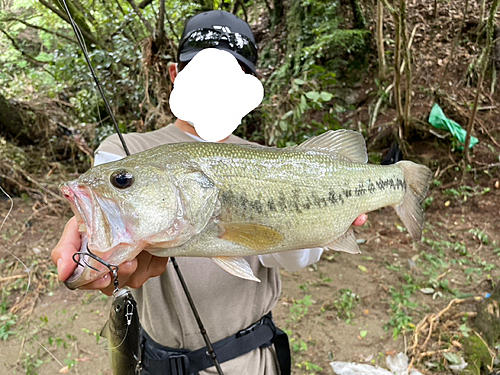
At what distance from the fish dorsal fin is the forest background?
68.0 inches

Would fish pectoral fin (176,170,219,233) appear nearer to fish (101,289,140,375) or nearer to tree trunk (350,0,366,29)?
fish (101,289,140,375)

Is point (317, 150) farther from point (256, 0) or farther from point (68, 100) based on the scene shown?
point (256, 0)

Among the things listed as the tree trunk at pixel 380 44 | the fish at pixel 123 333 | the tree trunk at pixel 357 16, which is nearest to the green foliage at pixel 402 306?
the fish at pixel 123 333

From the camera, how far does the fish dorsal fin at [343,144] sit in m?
1.51

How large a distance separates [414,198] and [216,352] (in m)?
1.20

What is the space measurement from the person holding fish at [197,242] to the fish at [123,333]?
6cm

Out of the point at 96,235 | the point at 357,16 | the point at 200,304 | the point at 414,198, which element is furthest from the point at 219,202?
the point at 357,16

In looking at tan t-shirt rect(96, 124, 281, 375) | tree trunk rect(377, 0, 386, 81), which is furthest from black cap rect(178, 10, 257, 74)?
tree trunk rect(377, 0, 386, 81)

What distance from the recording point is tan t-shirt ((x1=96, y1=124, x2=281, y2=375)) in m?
1.81

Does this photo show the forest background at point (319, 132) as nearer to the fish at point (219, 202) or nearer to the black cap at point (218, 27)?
the black cap at point (218, 27)

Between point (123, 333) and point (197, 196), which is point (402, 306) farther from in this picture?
point (197, 196)

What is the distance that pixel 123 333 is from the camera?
1432mm

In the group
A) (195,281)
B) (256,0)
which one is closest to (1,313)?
(195,281)

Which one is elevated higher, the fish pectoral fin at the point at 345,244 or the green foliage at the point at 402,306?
the fish pectoral fin at the point at 345,244
